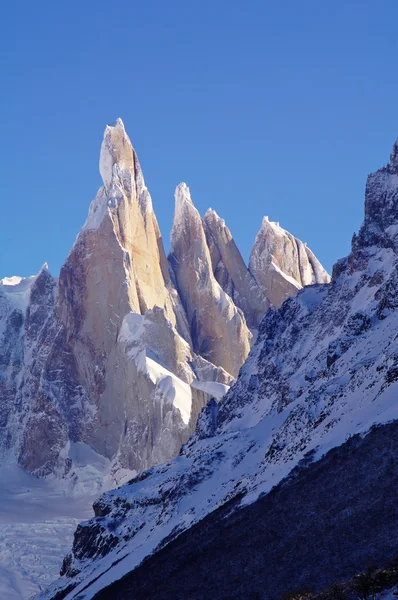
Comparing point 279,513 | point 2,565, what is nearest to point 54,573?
point 2,565

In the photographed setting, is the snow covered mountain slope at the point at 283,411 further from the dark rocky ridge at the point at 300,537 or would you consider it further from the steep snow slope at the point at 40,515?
the steep snow slope at the point at 40,515

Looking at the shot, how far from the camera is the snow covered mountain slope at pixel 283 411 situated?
7225cm

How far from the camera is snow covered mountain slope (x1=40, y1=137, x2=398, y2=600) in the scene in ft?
237

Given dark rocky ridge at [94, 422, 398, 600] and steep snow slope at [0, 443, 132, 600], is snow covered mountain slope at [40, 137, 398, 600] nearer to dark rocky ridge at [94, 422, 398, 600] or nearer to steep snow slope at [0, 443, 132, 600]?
dark rocky ridge at [94, 422, 398, 600]

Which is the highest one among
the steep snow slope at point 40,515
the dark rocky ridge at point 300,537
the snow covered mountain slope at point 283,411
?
the steep snow slope at point 40,515

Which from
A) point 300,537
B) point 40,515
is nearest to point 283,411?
point 300,537

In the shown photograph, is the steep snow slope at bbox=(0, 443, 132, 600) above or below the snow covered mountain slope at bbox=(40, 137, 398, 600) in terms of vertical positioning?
above

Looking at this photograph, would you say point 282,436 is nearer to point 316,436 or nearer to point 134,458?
point 316,436

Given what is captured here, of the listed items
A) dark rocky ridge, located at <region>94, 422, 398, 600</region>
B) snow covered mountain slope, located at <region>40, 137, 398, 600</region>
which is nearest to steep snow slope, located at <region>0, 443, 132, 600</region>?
snow covered mountain slope, located at <region>40, 137, 398, 600</region>

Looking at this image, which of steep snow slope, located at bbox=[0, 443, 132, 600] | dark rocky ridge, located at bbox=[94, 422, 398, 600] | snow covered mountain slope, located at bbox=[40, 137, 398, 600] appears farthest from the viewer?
steep snow slope, located at bbox=[0, 443, 132, 600]

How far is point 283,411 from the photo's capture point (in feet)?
320

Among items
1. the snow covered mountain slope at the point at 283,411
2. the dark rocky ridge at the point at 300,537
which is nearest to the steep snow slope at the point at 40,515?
the snow covered mountain slope at the point at 283,411

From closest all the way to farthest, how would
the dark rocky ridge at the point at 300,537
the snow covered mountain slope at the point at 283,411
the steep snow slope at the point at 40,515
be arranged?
the dark rocky ridge at the point at 300,537 < the snow covered mountain slope at the point at 283,411 < the steep snow slope at the point at 40,515

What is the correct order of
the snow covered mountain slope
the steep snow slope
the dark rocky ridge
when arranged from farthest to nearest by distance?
the steep snow slope
the snow covered mountain slope
the dark rocky ridge
